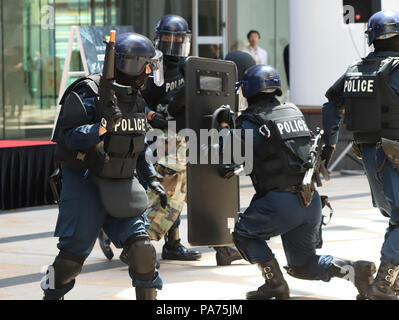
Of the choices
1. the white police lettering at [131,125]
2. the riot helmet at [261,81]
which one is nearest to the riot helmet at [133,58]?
the white police lettering at [131,125]

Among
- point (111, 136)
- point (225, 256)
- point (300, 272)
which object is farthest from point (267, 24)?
point (111, 136)

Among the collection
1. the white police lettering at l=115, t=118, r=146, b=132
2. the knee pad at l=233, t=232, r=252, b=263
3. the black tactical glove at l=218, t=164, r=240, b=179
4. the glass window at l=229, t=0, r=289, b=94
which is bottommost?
the knee pad at l=233, t=232, r=252, b=263

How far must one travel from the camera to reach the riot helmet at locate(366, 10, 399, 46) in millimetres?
6773

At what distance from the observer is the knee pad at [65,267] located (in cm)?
575

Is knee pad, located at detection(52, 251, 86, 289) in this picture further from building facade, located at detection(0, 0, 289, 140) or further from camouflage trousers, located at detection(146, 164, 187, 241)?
building facade, located at detection(0, 0, 289, 140)

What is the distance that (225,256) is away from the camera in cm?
810

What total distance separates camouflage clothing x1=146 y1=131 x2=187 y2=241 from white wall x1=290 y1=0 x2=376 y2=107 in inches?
358

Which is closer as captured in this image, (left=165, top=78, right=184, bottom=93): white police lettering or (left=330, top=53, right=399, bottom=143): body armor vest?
(left=330, top=53, right=399, bottom=143): body armor vest

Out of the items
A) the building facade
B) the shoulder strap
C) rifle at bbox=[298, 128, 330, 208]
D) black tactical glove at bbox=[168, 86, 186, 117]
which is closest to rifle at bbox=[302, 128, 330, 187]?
rifle at bbox=[298, 128, 330, 208]

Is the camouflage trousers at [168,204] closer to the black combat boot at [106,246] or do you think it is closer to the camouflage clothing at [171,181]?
the camouflage clothing at [171,181]

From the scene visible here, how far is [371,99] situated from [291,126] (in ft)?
1.84

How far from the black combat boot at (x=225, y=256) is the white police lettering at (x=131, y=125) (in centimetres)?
264

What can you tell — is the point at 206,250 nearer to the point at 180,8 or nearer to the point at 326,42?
the point at 326,42

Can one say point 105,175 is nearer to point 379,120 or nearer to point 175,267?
point 379,120
